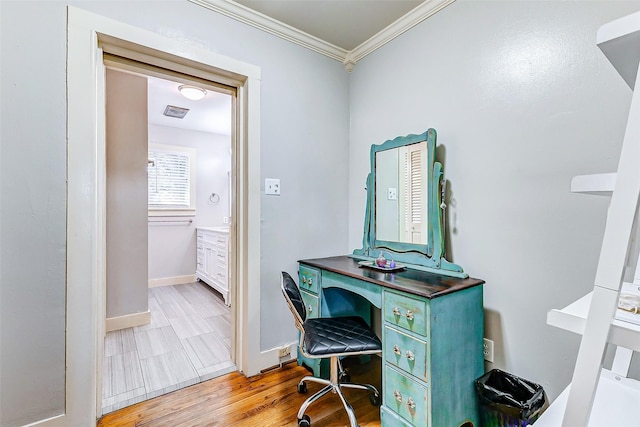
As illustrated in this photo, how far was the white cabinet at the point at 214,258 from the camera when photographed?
139 inches

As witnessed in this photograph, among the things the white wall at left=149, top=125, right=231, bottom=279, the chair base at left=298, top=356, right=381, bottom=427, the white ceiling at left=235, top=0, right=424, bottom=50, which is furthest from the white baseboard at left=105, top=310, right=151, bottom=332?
the white ceiling at left=235, top=0, right=424, bottom=50

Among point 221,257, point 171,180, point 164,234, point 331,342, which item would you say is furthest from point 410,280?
point 171,180

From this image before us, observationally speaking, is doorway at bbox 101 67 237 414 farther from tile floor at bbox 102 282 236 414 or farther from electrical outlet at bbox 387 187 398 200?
electrical outlet at bbox 387 187 398 200

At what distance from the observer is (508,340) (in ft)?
5.02

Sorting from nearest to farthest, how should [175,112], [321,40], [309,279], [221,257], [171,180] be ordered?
[309,279]
[321,40]
[221,257]
[175,112]
[171,180]

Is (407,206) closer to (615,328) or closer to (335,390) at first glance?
(335,390)

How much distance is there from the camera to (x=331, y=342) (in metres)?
1.53

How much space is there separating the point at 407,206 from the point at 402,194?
93 millimetres

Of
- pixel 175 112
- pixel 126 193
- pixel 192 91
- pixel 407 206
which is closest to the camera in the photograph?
pixel 407 206

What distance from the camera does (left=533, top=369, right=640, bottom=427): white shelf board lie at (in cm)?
76

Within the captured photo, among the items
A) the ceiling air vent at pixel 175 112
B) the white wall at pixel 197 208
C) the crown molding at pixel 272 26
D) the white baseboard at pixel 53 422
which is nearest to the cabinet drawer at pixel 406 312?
the white baseboard at pixel 53 422

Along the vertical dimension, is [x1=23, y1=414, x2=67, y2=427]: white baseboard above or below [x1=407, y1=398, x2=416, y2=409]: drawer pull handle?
below

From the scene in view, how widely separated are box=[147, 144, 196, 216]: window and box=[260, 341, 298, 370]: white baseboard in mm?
3227

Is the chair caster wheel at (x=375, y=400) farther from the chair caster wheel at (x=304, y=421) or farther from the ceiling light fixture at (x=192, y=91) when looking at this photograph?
the ceiling light fixture at (x=192, y=91)
